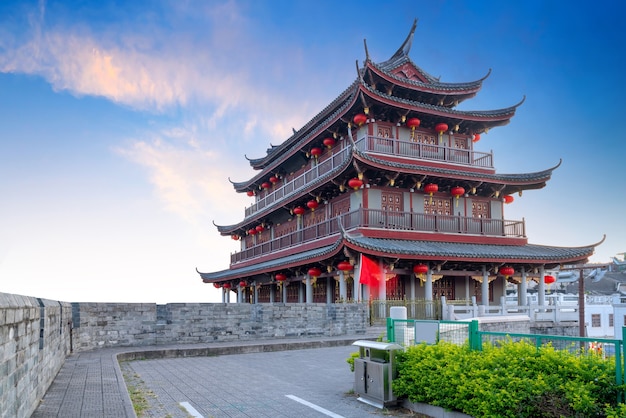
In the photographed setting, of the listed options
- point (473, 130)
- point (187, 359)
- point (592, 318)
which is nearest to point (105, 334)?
point (187, 359)

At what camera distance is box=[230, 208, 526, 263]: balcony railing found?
2519 cm

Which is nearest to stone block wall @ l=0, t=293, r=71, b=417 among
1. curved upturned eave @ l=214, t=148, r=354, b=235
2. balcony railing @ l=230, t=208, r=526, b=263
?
curved upturned eave @ l=214, t=148, r=354, b=235

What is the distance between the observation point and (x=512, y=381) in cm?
686

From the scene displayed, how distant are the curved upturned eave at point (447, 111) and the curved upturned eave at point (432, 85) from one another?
35.1 inches

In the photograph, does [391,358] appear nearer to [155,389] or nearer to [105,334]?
[155,389]

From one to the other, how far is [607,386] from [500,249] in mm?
21626

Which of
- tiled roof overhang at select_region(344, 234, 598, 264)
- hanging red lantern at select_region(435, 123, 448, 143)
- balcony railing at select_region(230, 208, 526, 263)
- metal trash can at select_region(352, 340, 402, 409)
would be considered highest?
hanging red lantern at select_region(435, 123, 448, 143)

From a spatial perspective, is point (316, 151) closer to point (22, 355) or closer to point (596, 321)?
point (596, 321)

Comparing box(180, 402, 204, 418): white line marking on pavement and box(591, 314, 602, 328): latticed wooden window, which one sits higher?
box(180, 402, 204, 418): white line marking on pavement

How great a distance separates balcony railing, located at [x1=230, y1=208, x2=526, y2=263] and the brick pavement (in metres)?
8.39

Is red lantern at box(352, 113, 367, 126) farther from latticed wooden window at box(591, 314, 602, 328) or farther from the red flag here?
latticed wooden window at box(591, 314, 602, 328)

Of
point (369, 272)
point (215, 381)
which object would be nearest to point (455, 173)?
point (369, 272)

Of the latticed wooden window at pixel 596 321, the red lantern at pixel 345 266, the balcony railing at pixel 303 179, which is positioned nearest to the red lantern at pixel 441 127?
the balcony railing at pixel 303 179

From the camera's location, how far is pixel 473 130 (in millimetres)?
30109
